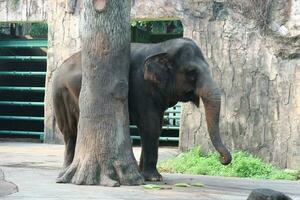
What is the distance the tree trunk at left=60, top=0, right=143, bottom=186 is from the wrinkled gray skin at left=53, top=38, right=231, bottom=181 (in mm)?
487

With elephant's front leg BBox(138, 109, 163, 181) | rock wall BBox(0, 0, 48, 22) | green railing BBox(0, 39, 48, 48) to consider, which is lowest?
elephant's front leg BBox(138, 109, 163, 181)

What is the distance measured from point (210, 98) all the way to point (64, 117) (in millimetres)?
1805

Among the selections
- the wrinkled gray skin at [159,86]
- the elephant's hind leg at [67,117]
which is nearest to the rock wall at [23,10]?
the elephant's hind leg at [67,117]

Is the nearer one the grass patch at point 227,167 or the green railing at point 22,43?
the grass patch at point 227,167

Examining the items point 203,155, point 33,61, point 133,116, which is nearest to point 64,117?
point 133,116

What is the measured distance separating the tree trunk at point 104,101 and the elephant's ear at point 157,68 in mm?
425

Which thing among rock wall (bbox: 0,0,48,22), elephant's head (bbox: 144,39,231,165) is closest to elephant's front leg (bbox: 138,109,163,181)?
elephant's head (bbox: 144,39,231,165)

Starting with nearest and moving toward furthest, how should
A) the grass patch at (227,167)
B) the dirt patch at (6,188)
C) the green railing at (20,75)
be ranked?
the dirt patch at (6,188) < the grass patch at (227,167) < the green railing at (20,75)

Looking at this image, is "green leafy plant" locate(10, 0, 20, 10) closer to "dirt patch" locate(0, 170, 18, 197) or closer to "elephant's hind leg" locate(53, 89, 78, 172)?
"elephant's hind leg" locate(53, 89, 78, 172)

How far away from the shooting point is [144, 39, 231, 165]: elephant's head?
7449 mm

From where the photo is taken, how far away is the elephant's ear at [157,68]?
7555 millimetres

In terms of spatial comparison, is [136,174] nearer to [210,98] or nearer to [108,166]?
[108,166]

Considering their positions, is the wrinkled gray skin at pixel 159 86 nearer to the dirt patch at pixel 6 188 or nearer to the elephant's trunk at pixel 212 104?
the elephant's trunk at pixel 212 104

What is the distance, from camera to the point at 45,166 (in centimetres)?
967
